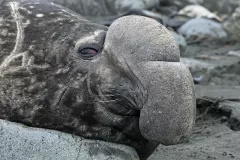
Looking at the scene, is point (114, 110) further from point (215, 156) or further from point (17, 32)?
point (215, 156)

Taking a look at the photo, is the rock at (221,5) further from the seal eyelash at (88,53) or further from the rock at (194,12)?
the seal eyelash at (88,53)

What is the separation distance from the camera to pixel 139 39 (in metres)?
1.94

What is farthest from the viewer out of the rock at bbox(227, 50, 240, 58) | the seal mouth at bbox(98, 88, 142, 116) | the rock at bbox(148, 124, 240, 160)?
the rock at bbox(227, 50, 240, 58)

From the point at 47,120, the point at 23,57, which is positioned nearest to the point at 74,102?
the point at 47,120

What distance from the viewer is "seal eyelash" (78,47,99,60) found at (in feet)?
6.72

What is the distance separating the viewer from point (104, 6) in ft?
34.3

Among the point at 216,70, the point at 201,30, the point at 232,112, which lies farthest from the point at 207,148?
the point at 201,30

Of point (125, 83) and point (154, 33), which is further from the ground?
point (154, 33)

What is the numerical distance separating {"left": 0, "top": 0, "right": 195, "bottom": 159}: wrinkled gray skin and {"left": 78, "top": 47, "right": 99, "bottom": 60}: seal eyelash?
0.01 metres

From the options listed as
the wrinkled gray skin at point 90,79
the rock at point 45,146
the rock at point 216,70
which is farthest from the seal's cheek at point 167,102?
the rock at point 216,70

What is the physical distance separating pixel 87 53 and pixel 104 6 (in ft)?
28.0

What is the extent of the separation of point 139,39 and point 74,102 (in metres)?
0.38

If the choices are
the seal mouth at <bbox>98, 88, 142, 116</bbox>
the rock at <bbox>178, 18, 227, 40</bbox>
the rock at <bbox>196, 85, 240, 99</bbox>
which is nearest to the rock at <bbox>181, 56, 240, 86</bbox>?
the rock at <bbox>196, 85, 240, 99</bbox>

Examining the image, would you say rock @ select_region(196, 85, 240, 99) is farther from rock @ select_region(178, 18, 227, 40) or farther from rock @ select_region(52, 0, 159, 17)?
rock @ select_region(178, 18, 227, 40)
